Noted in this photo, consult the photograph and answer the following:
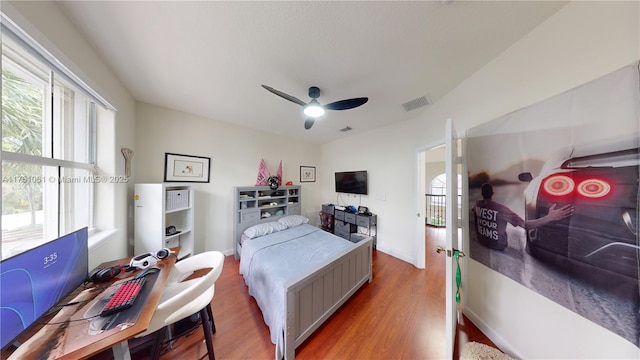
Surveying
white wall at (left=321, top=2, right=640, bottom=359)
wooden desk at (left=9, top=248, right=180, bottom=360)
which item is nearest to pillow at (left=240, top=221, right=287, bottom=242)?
wooden desk at (left=9, top=248, right=180, bottom=360)

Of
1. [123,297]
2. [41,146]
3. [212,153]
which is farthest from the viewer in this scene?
[212,153]

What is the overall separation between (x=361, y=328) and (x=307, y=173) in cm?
318

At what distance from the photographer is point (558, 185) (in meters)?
1.03

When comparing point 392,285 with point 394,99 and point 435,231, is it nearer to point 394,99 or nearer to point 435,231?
point 394,99

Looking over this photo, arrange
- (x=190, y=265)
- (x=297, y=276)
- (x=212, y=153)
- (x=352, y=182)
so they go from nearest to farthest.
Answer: (x=297, y=276) < (x=190, y=265) < (x=212, y=153) < (x=352, y=182)

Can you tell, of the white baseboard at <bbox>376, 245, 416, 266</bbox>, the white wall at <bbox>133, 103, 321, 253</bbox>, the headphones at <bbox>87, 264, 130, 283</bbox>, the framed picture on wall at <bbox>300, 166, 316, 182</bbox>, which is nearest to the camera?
the headphones at <bbox>87, 264, 130, 283</bbox>

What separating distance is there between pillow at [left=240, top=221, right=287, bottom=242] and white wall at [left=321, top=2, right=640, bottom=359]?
2.55 meters

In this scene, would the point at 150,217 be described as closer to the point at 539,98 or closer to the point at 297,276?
the point at 297,276

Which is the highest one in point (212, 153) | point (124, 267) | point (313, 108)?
point (313, 108)

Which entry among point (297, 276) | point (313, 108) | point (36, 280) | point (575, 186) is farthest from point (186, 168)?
point (575, 186)

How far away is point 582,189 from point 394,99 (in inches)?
68.3

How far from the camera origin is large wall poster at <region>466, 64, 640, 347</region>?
800mm

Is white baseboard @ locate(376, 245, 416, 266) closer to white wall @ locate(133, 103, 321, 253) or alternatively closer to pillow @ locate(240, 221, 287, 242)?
pillow @ locate(240, 221, 287, 242)

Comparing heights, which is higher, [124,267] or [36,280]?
[36,280]
